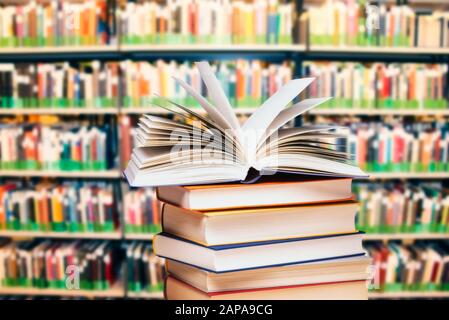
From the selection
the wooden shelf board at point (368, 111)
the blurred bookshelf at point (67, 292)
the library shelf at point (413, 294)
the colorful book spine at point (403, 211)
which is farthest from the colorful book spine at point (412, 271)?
the blurred bookshelf at point (67, 292)

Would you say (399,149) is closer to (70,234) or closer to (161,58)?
A: (161,58)

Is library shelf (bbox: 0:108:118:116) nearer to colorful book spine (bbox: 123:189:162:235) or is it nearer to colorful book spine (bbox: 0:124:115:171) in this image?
colorful book spine (bbox: 0:124:115:171)

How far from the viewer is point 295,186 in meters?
0.48

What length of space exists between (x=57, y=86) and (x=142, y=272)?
1.06m

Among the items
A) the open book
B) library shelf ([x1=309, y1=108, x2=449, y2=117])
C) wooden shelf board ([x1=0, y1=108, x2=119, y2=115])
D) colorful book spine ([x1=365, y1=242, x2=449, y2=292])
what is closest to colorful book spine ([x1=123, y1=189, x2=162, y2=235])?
wooden shelf board ([x1=0, y1=108, x2=119, y2=115])

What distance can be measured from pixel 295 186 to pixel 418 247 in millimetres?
2152

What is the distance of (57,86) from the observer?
2172 millimetres

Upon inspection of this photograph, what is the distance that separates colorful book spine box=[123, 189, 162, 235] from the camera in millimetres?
2172

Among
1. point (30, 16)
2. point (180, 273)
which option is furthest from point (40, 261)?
point (180, 273)

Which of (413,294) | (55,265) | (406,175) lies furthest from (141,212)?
(413,294)

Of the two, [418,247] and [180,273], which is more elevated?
[180,273]

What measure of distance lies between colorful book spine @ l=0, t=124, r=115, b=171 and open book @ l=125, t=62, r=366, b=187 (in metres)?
1.70

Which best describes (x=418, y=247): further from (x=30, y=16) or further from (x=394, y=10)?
(x=30, y=16)
